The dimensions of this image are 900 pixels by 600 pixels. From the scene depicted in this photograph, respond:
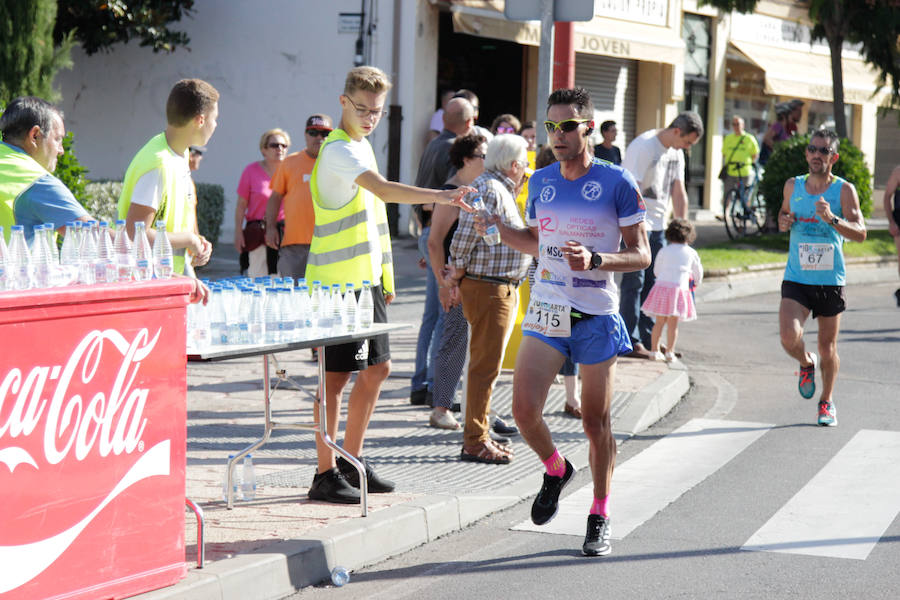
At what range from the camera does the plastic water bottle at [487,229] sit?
5.77 metres

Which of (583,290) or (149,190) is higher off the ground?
(149,190)

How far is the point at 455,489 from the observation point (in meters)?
6.37

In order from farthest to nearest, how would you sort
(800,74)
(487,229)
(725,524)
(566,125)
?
(800,74) → (487,229) → (725,524) → (566,125)

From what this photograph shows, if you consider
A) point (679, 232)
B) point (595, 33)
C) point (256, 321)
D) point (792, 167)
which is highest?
point (595, 33)

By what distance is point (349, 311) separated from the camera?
18.4 feet

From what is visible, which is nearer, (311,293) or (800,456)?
(311,293)

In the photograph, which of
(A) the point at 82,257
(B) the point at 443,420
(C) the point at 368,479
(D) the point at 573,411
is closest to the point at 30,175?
(A) the point at 82,257

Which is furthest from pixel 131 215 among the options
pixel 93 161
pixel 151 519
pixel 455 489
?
pixel 93 161

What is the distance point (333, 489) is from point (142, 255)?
166 cm

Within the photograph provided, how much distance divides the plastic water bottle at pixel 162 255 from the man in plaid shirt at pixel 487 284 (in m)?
2.32

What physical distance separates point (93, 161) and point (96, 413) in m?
16.8

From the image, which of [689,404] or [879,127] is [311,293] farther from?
[879,127]

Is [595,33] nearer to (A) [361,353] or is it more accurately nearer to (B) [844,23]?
(B) [844,23]

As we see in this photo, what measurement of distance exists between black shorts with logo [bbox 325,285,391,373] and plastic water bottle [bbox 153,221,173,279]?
45.2 inches
